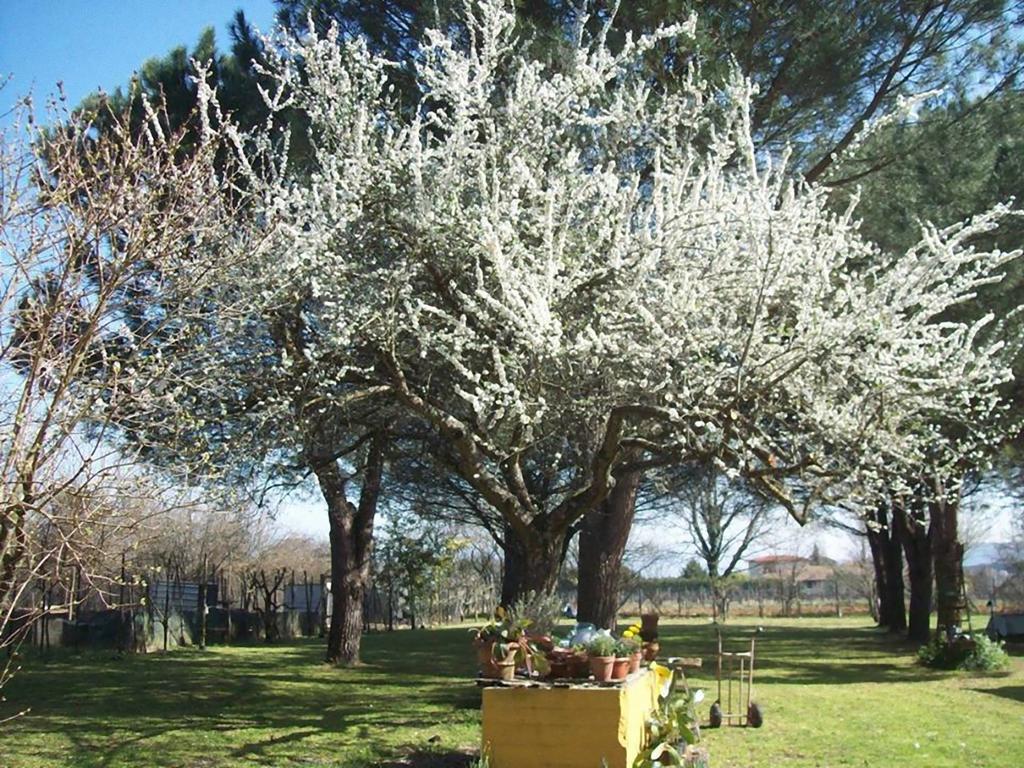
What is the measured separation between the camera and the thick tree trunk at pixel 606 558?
427 inches

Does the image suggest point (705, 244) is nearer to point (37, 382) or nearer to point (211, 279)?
point (211, 279)

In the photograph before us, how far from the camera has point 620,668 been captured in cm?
644

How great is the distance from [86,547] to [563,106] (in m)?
5.05

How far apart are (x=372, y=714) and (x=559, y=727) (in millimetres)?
3771

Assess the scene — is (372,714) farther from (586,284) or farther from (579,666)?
(586,284)

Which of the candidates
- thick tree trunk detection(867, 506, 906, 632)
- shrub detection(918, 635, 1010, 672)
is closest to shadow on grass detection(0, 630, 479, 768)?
shrub detection(918, 635, 1010, 672)

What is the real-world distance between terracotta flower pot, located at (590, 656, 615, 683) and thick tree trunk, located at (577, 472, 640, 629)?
443 cm

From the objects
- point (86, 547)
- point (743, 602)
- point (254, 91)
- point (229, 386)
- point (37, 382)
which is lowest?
point (743, 602)

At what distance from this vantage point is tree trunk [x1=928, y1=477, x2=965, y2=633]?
1529 centimetres

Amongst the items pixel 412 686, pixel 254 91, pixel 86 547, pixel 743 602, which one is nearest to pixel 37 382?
pixel 86 547

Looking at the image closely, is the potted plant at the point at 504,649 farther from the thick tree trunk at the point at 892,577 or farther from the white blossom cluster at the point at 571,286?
the thick tree trunk at the point at 892,577

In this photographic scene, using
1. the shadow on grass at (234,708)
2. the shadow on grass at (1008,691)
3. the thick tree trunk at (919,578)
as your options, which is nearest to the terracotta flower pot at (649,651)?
the shadow on grass at (234,708)

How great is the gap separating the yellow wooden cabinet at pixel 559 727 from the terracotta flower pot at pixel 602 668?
0.43 feet

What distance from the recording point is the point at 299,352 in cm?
789
